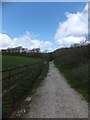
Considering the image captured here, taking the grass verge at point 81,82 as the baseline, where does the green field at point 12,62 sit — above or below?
above

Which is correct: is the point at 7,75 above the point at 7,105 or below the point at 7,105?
above

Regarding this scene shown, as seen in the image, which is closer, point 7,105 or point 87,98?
point 7,105

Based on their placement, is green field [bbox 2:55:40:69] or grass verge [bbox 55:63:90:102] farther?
green field [bbox 2:55:40:69]

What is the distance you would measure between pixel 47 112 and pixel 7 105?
148 cm

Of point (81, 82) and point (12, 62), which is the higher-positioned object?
point (12, 62)

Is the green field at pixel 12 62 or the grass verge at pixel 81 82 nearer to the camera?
the grass verge at pixel 81 82

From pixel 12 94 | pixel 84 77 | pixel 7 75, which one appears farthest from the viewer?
pixel 84 77

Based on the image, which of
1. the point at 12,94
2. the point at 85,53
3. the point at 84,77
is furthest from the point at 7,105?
the point at 85,53

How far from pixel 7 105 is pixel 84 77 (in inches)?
329

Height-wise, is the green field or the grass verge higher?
the green field

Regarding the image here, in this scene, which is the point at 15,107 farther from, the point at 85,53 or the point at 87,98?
the point at 85,53

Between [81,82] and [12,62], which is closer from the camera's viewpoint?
[81,82]

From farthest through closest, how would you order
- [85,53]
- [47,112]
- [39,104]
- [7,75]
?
[85,53] < [7,75] < [39,104] < [47,112]

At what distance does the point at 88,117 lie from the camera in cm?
719
